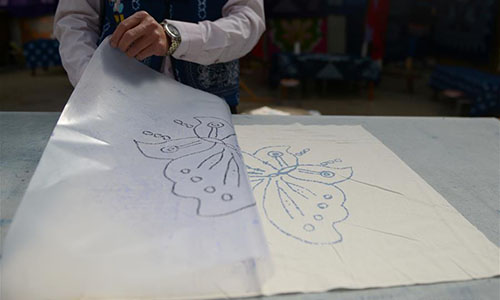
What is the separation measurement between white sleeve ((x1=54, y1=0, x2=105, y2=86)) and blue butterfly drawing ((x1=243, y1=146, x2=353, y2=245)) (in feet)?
1.20

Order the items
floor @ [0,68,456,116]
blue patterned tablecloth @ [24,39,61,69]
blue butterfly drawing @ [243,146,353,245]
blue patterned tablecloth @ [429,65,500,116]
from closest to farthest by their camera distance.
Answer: blue butterfly drawing @ [243,146,353,245] → blue patterned tablecloth @ [429,65,500,116] → floor @ [0,68,456,116] → blue patterned tablecloth @ [24,39,61,69]

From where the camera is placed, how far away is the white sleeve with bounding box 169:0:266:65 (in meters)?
0.69

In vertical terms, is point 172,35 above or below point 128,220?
above

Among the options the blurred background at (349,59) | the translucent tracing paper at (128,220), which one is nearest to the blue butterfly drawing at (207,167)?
the translucent tracing paper at (128,220)

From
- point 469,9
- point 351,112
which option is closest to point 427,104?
point 351,112

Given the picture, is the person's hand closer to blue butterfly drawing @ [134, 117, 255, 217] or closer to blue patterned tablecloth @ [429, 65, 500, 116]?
blue butterfly drawing @ [134, 117, 255, 217]

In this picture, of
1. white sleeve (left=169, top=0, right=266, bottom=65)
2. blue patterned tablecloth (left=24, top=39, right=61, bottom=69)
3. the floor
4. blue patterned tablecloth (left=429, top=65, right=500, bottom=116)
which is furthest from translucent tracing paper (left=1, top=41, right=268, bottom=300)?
blue patterned tablecloth (left=24, top=39, right=61, bottom=69)

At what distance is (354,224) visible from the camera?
449mm

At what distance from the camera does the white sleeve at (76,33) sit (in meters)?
0.73

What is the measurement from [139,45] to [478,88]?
3131 millimetres

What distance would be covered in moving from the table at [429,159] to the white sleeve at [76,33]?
128 mm

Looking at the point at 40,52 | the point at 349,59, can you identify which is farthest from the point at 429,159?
the point at 40,52

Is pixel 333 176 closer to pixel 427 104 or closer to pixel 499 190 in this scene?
pixel 499 190

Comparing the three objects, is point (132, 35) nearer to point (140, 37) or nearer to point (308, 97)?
point (140, 37)
